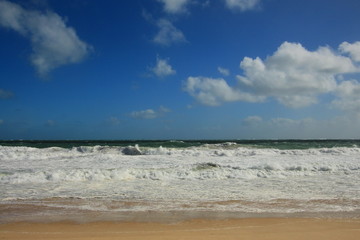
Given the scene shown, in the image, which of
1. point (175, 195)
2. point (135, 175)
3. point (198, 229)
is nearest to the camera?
point (198, 229)

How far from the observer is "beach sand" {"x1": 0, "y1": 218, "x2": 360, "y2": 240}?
4.84 m

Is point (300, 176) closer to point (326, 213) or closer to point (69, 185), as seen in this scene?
point (326, 213)

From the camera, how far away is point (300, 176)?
12617mm

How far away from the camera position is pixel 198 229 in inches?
205

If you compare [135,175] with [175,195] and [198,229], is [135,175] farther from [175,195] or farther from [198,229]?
[198,229]

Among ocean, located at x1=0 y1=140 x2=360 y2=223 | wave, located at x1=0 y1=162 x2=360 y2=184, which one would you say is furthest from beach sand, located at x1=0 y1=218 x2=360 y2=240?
wave, located at x1=0 y1=162 x2=360 y2=184

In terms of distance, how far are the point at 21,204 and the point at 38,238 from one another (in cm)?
309

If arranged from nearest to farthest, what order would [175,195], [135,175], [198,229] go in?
[198,229], [175,195], [135,175]

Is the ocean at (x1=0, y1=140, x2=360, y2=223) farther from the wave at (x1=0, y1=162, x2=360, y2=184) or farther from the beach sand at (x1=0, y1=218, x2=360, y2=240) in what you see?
the beach sand at (x1=0, y1=218, x2=360, y2=240)

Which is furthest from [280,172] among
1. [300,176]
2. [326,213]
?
[326,213]

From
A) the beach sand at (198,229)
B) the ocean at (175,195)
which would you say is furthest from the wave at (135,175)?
the beach sand at (198,229)

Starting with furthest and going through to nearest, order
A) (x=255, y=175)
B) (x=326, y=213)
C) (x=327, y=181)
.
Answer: (x=255, y=175), (x=327, y=181), (x=326, y=213)

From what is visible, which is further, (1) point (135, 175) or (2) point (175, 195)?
(1) point (135, 175)

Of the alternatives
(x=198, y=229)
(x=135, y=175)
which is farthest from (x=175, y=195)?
(x=135, y=175)
